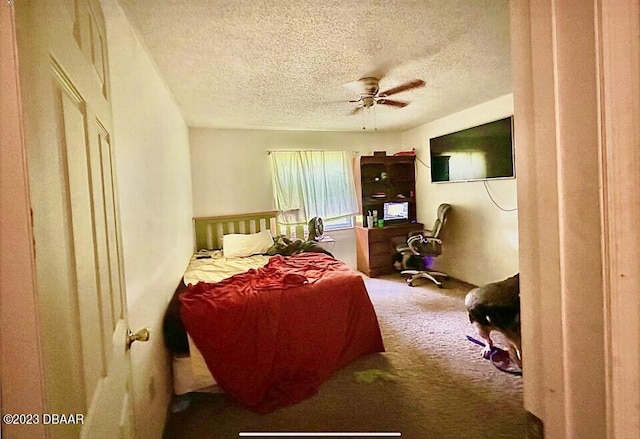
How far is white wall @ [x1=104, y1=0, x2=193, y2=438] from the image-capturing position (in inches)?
57.4

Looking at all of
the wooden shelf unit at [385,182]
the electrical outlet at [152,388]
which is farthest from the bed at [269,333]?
the wooden shelf unit at [385,182]

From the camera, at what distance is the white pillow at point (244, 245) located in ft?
13.2

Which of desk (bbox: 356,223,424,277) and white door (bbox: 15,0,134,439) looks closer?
white door (bbox: 15,0,134,439)

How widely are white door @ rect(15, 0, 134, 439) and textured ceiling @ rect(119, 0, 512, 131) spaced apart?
1021 millimetres

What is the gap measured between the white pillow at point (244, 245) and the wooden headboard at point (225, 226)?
1.93 ft

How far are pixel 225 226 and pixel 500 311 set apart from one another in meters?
3.72

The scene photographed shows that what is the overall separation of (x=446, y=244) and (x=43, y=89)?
4994mm

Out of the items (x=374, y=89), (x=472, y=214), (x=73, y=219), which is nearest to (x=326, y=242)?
(x=472, y=214)

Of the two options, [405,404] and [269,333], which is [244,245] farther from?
[405,404]

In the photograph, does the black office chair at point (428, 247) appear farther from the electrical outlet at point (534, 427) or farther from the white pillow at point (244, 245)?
the electrical outlet at point (534, 427)

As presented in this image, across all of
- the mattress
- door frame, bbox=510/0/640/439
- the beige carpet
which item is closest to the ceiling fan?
the beige carpet

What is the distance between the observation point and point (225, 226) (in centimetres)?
477

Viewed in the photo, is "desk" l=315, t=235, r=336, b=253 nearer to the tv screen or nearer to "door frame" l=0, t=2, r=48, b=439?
the tv screen

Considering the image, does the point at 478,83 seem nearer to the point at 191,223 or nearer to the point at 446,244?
the point at 446,244
